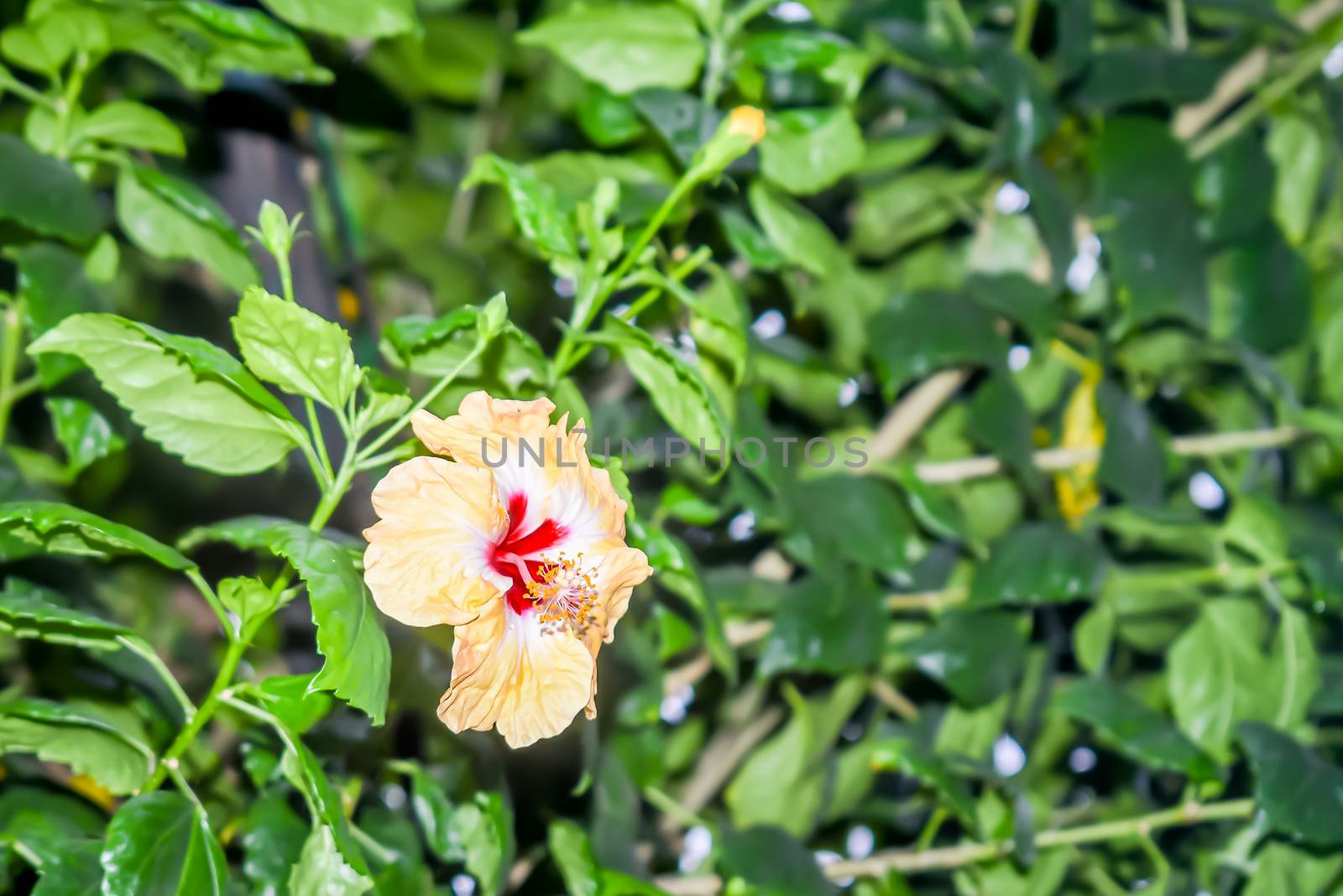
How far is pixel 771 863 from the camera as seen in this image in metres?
0.72

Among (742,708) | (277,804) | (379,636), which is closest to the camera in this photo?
(379,636)

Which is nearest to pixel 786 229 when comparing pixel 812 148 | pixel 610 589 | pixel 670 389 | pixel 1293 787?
pixel 812 148

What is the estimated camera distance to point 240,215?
774 mm

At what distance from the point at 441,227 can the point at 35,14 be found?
1.36ft

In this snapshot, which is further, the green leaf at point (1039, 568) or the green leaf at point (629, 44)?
the green leaf at point (1039, 568)

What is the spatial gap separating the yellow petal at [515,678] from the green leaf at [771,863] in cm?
30

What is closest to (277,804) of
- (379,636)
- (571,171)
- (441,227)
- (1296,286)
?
(379,636)

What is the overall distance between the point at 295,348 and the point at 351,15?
10.6 inches

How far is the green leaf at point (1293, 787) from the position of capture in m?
0.74

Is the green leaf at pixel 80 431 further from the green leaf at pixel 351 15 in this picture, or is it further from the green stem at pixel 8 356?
the green leaf at pixel 351 15

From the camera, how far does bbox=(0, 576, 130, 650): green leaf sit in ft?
1.43

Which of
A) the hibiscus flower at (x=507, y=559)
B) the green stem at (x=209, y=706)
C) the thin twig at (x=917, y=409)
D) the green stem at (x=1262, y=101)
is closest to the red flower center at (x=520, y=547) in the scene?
the hibiscus flower at (x=507, y=559)

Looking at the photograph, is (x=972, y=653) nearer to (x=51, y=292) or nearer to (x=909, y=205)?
(x=909, y=205)

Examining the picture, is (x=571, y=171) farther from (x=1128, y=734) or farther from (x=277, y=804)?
(x=1128, y=734)
